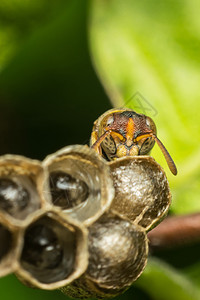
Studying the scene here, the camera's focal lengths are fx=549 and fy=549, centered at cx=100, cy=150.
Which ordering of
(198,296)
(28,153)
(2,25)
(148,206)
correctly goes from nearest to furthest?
(148,206), (198,296), (2,25), (28,153)

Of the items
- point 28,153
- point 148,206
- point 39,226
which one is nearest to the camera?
point 39,226

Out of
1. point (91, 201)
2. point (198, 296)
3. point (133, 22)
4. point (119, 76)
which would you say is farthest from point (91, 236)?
point (133, 22)

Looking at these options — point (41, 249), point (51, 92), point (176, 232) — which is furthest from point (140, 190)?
point (51, 92)

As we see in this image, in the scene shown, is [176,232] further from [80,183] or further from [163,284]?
[80,183]

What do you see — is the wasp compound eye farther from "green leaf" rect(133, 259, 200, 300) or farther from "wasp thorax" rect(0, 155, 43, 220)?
"green leaf" rect(133, 259, 200, 300)

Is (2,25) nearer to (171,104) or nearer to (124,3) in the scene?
(124,3)

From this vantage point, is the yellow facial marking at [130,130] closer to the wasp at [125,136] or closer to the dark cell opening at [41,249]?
the wasp at [125,136]

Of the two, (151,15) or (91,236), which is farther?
(151,15)
